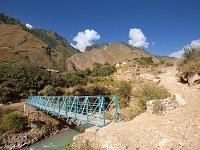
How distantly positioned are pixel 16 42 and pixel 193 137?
83822 millimetres

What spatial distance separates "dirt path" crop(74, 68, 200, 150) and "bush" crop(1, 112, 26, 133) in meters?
12.4

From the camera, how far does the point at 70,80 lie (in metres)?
38.2

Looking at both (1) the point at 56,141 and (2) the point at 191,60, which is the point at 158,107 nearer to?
(2) the point at 191,60

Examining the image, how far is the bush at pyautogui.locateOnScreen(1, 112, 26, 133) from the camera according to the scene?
66.3ft

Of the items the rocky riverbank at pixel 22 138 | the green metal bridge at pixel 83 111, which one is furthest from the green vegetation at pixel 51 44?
the green metal bridge at pixel 83 111

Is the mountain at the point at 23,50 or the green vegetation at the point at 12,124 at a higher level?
the mountain at the point at 23,50

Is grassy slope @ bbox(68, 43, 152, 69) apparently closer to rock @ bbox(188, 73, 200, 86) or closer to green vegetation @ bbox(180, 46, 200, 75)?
green vegetation @ bbox(180, 46, 200, 75)

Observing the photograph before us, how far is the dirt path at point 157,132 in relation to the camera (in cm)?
826

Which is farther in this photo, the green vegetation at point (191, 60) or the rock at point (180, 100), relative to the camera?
the green vegetation at point (191, 60)

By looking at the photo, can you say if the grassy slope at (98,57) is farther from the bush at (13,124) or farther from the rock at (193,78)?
the rock at (193,78)

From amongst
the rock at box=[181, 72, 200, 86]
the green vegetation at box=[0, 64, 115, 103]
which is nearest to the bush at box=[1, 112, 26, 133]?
the green vegetation at box=[0, 64, 115, 103]

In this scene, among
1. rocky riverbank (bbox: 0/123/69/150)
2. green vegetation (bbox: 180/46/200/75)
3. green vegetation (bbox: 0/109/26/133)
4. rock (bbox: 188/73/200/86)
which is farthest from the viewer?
green vegetation (bbox: 0/109/26/133)

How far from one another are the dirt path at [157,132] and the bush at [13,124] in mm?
12369

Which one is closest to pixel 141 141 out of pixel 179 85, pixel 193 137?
pixel 193 137
